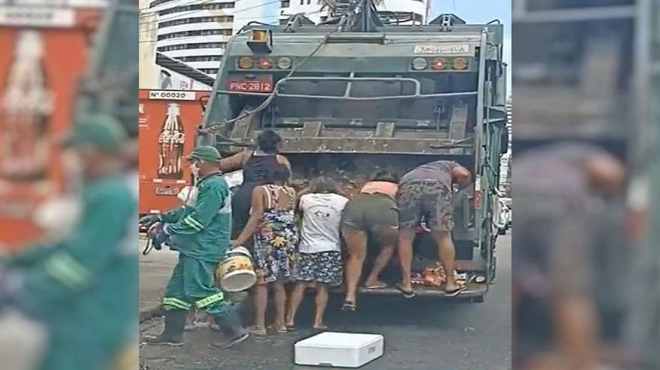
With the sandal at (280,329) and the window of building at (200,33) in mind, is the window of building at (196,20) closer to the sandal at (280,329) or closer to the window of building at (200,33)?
the window of building at (200,33)

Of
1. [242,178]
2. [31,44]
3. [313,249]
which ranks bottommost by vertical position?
[313,249]

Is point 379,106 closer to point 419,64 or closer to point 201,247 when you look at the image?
point 419,64

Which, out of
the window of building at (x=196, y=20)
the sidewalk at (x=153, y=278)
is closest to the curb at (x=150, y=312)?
the sidewalk at (x=153, y=278)

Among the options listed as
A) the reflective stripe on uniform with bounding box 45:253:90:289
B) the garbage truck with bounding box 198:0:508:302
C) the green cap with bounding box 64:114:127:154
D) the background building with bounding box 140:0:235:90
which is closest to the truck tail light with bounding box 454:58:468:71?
the garbage truck with bounding box 198:0:508:302

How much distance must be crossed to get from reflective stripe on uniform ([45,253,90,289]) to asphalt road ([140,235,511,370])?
3343 mm

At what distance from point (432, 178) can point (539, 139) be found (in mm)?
3991

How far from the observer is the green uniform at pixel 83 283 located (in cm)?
229

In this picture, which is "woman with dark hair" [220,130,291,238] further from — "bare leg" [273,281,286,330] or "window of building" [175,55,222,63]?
"window of building" [175,55,222,63]

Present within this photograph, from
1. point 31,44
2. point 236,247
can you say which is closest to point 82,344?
point 31,44

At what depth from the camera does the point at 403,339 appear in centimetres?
644

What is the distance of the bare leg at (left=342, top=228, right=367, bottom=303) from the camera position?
258 inches

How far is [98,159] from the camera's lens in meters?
2.35

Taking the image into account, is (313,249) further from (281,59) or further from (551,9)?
(551,9)

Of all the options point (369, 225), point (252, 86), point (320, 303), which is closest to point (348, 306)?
point (320, 303)
